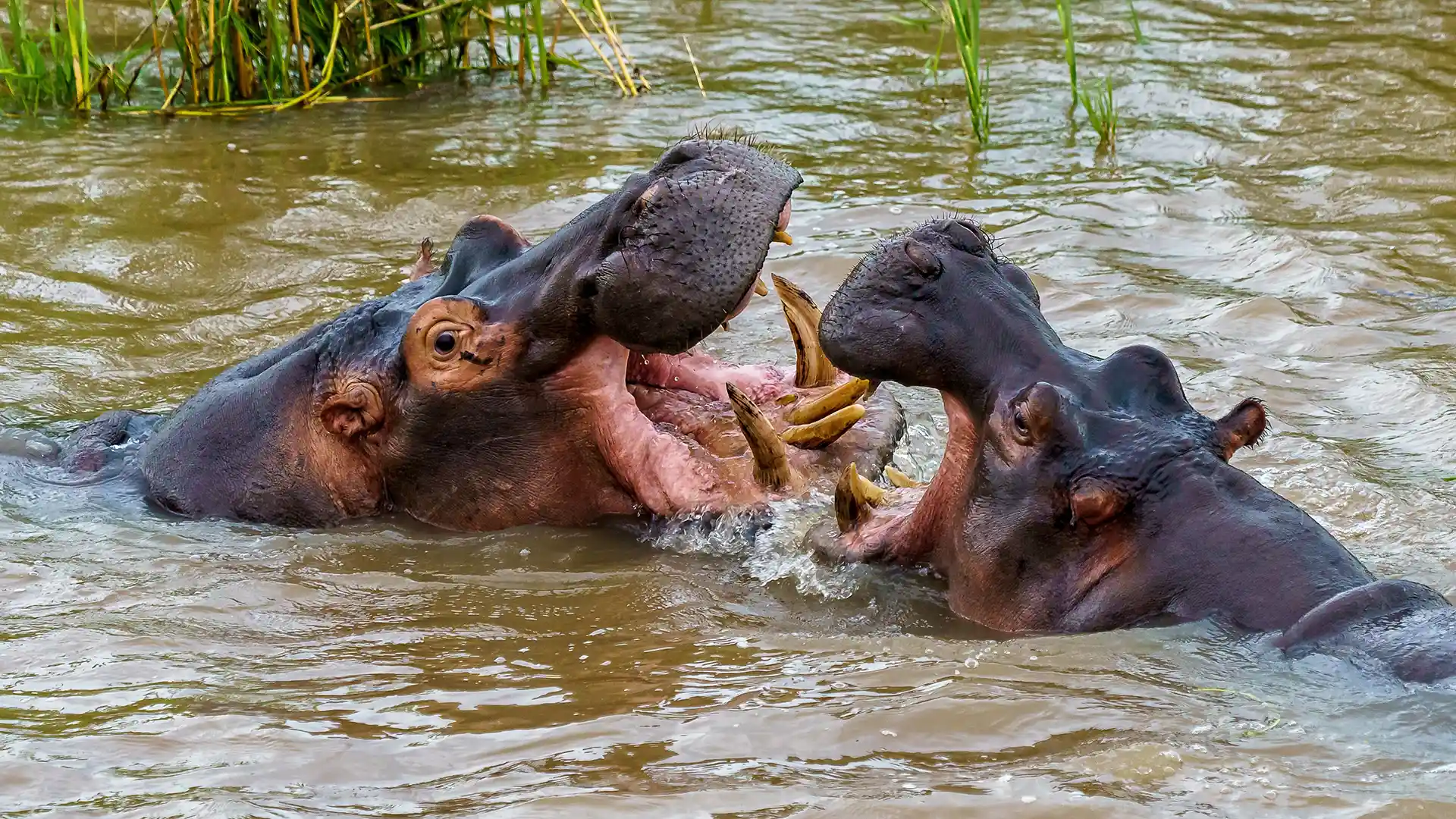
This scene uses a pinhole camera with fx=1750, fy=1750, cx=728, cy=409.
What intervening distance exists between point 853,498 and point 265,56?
6.23 metres

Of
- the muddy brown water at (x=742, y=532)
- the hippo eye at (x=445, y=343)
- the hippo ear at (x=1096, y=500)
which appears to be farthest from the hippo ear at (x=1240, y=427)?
the hippo eye at (x=445, y=343)

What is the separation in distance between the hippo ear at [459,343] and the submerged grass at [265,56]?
5018 millimetres

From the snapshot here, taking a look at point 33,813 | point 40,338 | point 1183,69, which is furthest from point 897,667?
point 1183,69

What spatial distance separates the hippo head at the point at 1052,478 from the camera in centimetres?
318

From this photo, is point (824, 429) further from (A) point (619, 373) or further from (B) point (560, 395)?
(B) point (560, 395)

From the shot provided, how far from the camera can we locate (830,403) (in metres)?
4.04

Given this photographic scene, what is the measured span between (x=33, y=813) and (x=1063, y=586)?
186 centimetres

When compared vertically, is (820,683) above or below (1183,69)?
below

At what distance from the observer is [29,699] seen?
331cm

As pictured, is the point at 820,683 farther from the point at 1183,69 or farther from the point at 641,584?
the point at 1183,69

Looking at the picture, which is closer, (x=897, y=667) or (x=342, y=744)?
(x=342, y=744)

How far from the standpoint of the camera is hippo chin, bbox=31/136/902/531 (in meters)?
3.75

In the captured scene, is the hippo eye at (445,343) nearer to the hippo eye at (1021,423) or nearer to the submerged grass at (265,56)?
the hippo eye at (1021,423)

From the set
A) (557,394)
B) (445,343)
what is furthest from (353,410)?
(557,394)
